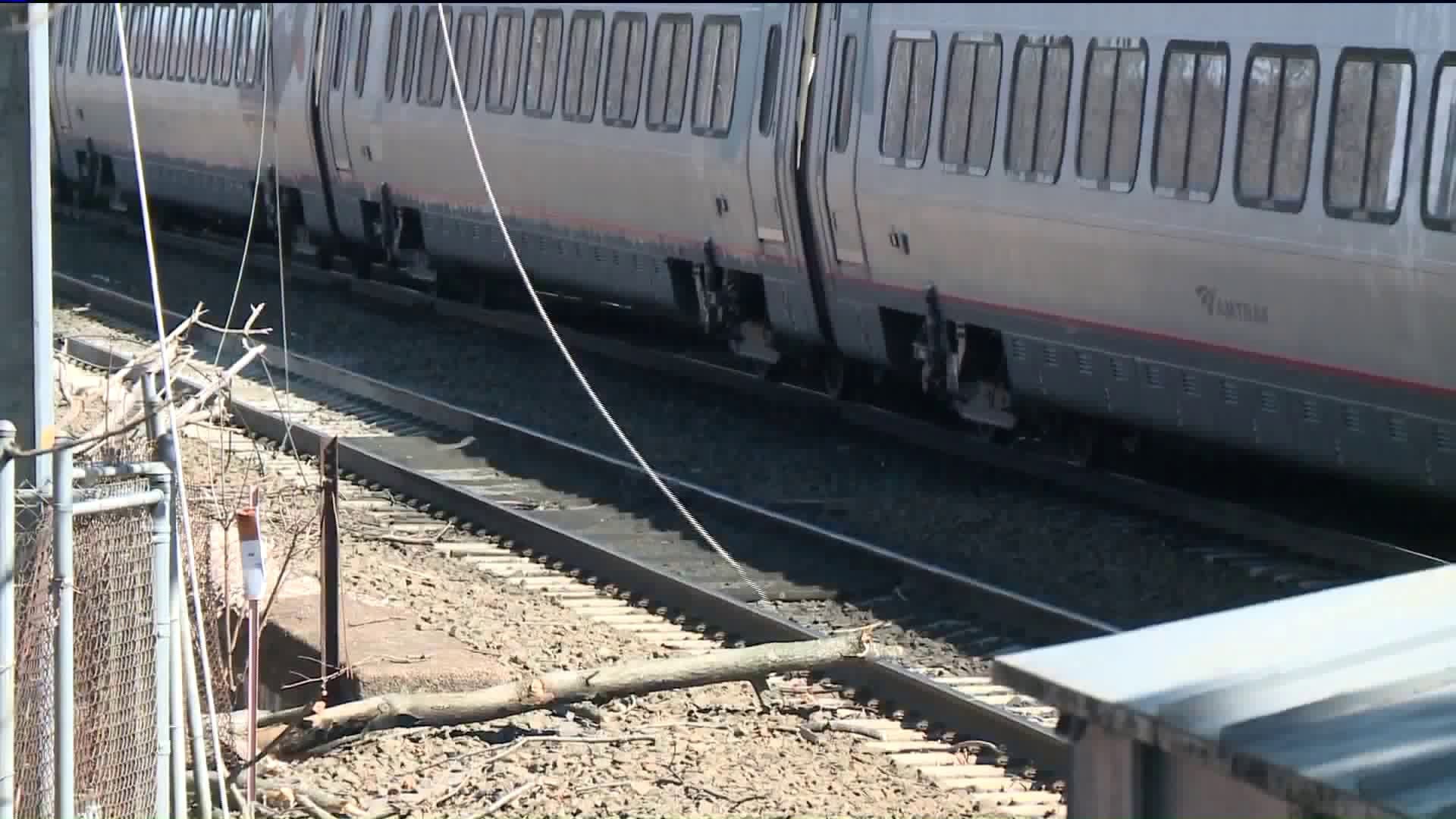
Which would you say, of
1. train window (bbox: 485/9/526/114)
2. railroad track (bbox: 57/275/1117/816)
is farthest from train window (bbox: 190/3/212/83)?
railroad track (bbox: 57/275/1117/816)

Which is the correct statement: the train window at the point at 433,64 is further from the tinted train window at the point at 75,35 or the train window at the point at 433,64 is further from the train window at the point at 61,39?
the train window at the point at 61,39

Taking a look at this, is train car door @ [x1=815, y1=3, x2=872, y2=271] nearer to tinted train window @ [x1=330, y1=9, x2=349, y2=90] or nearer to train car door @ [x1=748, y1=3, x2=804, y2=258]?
train car door @ [x1=748, y1=3, x2=804, y2=258]

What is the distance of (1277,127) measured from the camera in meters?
10.2

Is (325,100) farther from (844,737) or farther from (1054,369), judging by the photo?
(844,737)

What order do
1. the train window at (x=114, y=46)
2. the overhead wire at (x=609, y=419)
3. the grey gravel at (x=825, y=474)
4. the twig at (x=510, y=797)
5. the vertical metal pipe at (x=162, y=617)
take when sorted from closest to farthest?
the vertical metal pipe at (x=162, y=617)
the twig at (x=510, y=797)
the overhead wire at (x=609, y=419)
the grey gravel at (x=825, y=474)
the train window at (x=114, y=46)

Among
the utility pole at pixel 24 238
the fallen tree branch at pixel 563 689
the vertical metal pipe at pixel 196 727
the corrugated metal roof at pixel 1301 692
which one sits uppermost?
the utility pole at pixel 24 238

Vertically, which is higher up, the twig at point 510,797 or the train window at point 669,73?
the train window at point 669,73

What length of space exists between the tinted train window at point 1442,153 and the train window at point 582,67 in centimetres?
821

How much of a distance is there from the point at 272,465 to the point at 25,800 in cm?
673

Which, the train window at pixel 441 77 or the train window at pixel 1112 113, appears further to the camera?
the train window at pixel 441 77

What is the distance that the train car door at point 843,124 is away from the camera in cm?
1334

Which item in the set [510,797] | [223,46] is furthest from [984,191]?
[223,46]

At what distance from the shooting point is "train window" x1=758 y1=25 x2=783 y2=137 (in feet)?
46.2

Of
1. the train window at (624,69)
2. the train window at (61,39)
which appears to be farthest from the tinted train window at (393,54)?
the train window at (61,39)
